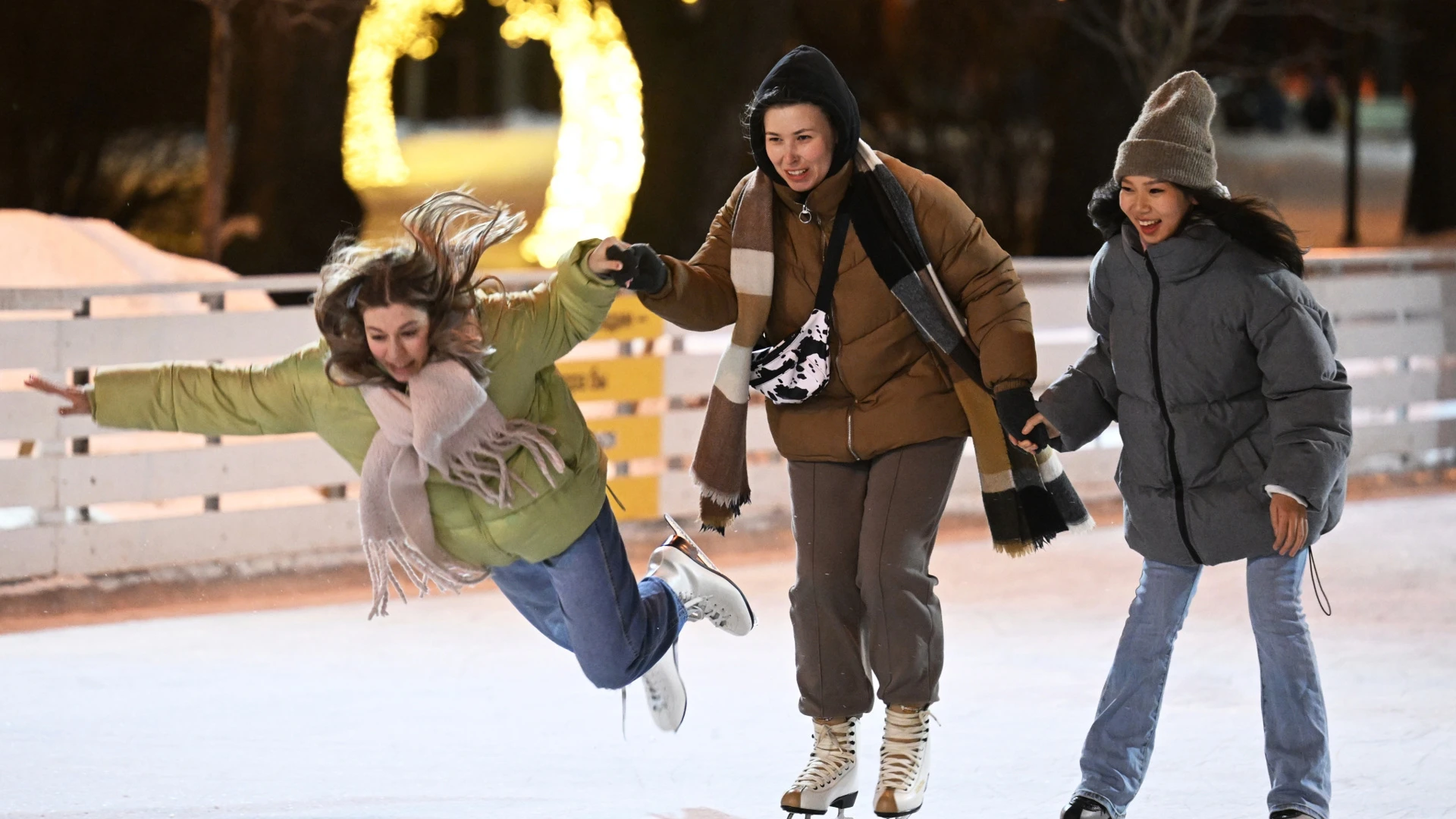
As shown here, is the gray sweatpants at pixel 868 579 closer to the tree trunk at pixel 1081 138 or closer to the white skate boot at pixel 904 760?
the white skate boot at pixel 904 760

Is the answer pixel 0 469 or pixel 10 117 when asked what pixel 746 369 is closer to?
pixel 0 469

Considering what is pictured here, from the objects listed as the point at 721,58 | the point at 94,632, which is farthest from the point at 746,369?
the point at 721,58

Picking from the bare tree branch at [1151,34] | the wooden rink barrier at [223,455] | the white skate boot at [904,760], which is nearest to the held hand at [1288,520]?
the white skate boot at [904,760]

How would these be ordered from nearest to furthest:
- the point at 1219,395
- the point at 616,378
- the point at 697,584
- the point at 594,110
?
the point at 1219,395 < the point at 697,584 < the point at 616,378 < the point at 594,110


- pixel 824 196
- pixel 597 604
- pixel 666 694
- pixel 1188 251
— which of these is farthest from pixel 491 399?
pixel 1188 251

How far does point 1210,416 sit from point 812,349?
0.78m

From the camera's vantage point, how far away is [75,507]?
6.05 m

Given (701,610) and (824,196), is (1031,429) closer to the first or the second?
(824,196)

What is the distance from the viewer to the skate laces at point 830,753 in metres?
3.49

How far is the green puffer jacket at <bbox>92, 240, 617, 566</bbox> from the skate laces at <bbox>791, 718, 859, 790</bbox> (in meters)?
0.66

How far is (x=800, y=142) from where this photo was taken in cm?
339

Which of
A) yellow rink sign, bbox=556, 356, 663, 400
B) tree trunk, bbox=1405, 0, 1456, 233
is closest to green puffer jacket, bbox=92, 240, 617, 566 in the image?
yellow rink sign, bbox=556, 356, 663, 400

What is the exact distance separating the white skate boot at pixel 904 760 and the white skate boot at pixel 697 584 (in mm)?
808

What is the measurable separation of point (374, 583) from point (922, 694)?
3.89ft
